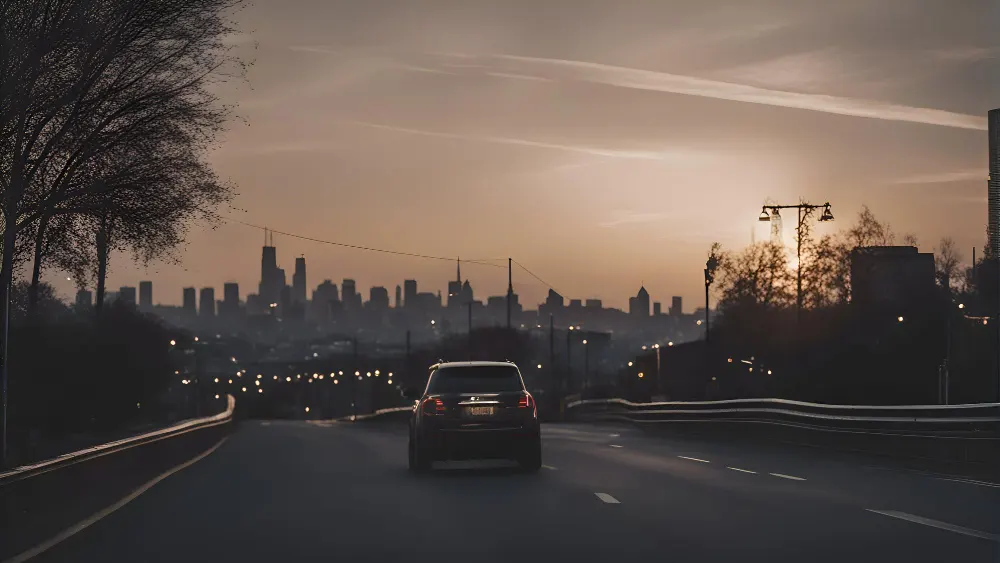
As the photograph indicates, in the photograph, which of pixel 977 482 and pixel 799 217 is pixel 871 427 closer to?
pixel 977 482

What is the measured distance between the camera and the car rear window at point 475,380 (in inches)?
931

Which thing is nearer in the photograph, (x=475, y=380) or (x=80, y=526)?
(x=80, y=526)

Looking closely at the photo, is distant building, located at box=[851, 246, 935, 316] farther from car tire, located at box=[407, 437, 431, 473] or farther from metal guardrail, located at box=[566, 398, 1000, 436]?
car tire, located at box=[407, 437, 431, 473]

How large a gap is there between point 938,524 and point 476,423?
33.1 ft

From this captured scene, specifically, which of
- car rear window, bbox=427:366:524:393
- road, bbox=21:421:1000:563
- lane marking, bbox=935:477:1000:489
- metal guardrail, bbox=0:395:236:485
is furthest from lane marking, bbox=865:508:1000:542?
metal guardrail, bbox=0:395:236:485

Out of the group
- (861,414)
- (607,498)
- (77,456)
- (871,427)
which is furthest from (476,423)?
(861,414)

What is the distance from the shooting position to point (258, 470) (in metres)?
26.8

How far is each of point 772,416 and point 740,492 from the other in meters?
20.2

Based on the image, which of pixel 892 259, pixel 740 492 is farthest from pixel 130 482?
pixel 892 259

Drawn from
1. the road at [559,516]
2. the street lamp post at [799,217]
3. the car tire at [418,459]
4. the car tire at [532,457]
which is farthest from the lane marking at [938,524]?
the street lamp post at [799,217]

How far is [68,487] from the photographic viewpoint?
1709 cm

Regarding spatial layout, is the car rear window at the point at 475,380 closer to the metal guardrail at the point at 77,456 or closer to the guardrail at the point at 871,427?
the metal guardrail at the point at 77,456

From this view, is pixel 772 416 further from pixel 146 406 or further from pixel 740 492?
pixel 146 406

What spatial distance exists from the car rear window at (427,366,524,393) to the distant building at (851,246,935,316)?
3638 inches
